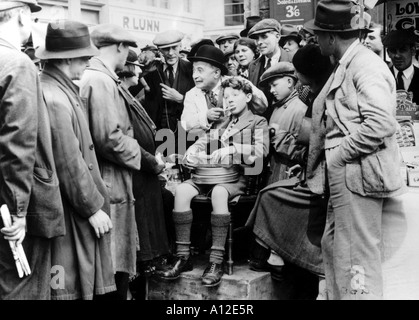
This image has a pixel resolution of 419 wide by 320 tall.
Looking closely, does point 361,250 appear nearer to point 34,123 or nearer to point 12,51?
point 34,123

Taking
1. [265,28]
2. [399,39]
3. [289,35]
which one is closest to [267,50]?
[265,28]

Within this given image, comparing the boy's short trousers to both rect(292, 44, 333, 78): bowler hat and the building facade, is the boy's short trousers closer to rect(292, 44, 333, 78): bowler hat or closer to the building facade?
rect(292, 44, 333, 78): bowler hat

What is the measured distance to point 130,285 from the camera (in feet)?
18.6

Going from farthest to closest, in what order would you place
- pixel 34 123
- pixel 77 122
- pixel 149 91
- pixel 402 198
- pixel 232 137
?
1. pixel 149 91
2. pixel 232 137
3. pixel 402 198
4. pixel 77 122
5. pixel 34 123

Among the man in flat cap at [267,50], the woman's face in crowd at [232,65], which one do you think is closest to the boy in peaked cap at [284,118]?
the man in flat cap at [267,50]

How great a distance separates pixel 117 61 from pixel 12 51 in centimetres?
148

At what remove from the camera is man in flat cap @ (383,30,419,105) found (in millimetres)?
6492

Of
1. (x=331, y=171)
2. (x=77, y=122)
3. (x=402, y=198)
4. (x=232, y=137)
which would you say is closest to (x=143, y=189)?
(x=232, y=137)

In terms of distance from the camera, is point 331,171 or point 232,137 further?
point 232,137

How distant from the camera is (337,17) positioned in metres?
4.22

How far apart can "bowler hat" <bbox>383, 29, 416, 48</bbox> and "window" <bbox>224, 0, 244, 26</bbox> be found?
5.77m

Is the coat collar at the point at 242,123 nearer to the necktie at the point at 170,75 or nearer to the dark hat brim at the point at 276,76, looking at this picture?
the dark hat brim at the point at 276,76

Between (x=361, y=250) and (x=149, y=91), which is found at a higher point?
(x=149, y=91)

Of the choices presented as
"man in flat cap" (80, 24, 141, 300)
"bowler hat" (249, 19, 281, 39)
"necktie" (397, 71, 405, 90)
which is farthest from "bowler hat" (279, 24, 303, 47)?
"man in flat cap" (80, 24, 141, 300)
